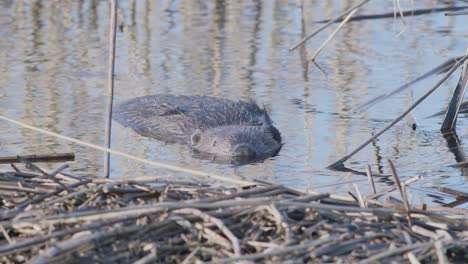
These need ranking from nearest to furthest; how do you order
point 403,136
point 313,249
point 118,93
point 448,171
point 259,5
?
point 313,249 → point 448,171 → point 403,136 → point 118,93 → point 259,5

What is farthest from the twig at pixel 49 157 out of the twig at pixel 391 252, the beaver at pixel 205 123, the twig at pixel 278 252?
the twig at pixel 391 252

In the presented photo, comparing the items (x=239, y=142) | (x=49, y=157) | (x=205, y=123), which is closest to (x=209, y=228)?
(x=49, y=157)

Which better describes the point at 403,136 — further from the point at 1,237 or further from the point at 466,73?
the point at 1,237

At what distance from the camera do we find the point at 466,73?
7617 mm

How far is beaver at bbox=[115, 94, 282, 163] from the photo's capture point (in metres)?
8.21

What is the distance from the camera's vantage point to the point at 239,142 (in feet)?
26.9

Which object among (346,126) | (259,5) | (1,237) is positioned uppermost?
(259,5)

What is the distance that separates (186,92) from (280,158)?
252 centimetres

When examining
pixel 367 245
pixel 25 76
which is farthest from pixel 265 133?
pixel 367 245

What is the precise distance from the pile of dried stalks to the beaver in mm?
3894

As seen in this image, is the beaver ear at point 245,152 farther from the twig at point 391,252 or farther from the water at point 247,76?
the twig at point 391,252

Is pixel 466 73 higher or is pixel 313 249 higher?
pixel 466 73

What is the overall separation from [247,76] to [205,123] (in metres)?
1.82

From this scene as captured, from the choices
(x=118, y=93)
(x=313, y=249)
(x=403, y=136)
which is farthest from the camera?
(x=118, y=93)
